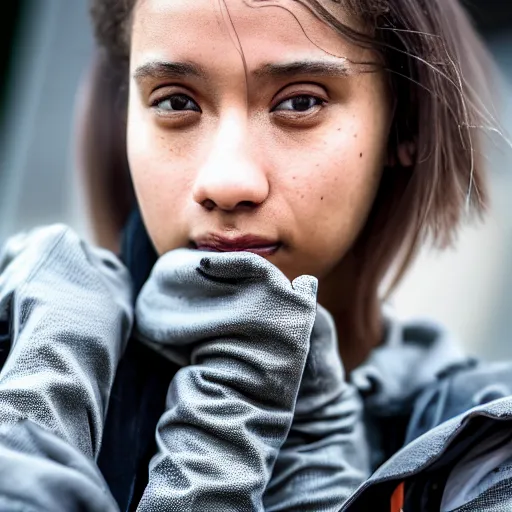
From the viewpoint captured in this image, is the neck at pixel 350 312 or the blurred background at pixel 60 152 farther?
the blurred background at pixel 60 152

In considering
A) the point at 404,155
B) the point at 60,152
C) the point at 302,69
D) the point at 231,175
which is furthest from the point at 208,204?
the point at 60,152

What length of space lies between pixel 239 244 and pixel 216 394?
15cm

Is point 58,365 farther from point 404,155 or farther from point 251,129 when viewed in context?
point 404,155

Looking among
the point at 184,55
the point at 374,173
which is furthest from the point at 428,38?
the point at 184,55

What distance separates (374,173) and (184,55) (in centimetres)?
23

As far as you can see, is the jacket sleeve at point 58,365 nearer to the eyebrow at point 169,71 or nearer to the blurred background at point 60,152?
the eyebrow at point 169,71

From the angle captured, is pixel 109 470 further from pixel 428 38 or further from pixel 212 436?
pixel 428 38

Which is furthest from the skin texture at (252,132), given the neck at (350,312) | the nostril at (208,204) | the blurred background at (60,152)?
the blurred background at (60,152)

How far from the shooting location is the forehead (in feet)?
2.46

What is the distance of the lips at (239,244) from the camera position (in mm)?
767

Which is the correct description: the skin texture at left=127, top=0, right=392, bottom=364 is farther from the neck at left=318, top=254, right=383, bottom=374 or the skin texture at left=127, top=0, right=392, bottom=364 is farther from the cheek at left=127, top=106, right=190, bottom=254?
the neck at left=318, top=254, right=383, bottom=374

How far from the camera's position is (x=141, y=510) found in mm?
633

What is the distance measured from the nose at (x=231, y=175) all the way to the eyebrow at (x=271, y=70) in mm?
50

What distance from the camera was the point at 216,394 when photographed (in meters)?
0.69
